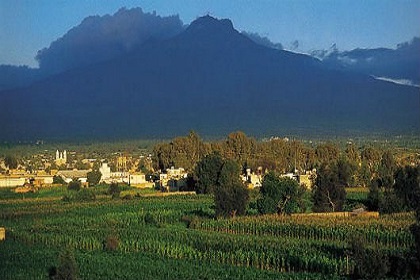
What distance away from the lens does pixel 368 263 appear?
57.2 feet

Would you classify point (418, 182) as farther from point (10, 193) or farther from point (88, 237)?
point (10, 193)

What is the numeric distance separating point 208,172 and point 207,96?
307 feet

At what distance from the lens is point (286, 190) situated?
31.9 metres

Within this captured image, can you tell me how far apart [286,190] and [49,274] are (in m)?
14.8

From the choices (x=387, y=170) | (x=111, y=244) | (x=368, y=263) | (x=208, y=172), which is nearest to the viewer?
(x=368, y=263)

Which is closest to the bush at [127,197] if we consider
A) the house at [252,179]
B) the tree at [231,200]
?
the house at [252,179]

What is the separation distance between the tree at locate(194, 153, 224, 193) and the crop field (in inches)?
336

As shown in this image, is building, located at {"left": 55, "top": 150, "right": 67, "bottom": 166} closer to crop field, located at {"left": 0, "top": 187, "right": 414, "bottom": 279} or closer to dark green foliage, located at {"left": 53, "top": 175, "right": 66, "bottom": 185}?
dark green foliage, located at {"left": 53, "top": 175, "right": 66, "bottom": 185}

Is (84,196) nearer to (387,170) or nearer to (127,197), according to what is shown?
(127,197)

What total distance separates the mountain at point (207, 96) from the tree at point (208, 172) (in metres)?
55.3

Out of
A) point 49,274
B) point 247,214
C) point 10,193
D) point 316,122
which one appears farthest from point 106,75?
point 49,274

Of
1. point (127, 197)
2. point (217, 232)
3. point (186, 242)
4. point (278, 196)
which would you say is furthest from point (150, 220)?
point (127, 197)

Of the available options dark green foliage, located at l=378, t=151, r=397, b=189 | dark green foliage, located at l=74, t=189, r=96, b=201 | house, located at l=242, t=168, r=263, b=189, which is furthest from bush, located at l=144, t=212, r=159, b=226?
house, located at l=242, t=168, r=263, b=189

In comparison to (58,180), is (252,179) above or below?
above
